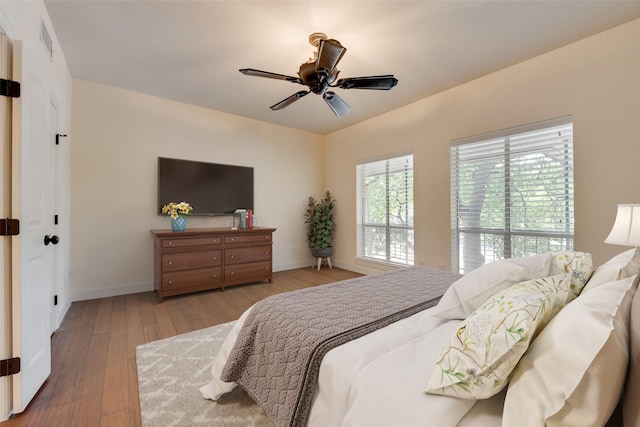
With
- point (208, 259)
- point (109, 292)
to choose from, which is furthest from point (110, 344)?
point (109, 292)

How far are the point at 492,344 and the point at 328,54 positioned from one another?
2.05 m

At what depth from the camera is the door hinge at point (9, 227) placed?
146 cm

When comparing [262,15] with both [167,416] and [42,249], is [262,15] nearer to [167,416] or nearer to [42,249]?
[42,249]

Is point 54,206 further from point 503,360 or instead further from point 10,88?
point 503,360

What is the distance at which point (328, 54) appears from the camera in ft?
6.65

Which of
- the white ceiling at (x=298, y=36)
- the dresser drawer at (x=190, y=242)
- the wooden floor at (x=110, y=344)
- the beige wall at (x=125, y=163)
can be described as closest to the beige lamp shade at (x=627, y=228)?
the white ceiling at (x=298, y=36)

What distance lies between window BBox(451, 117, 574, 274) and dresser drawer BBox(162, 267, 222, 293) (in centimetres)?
321

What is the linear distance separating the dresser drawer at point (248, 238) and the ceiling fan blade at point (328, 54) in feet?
8.50

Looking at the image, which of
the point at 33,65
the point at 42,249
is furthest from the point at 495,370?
the point at 33,65

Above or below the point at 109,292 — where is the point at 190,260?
above

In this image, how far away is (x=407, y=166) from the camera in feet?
13.9

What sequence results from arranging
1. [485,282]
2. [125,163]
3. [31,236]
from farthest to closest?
[125,163]
[31,236]
[485,282]

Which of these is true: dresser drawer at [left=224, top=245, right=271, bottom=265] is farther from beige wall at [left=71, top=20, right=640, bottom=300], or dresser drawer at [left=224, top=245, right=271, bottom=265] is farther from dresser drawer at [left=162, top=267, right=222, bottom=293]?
beige wall at [left=71, top=20, right=640, bottom=300]

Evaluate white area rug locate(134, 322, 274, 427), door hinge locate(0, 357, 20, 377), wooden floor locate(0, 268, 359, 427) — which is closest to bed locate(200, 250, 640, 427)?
white area rug locate(134, 322, 274, 427)
